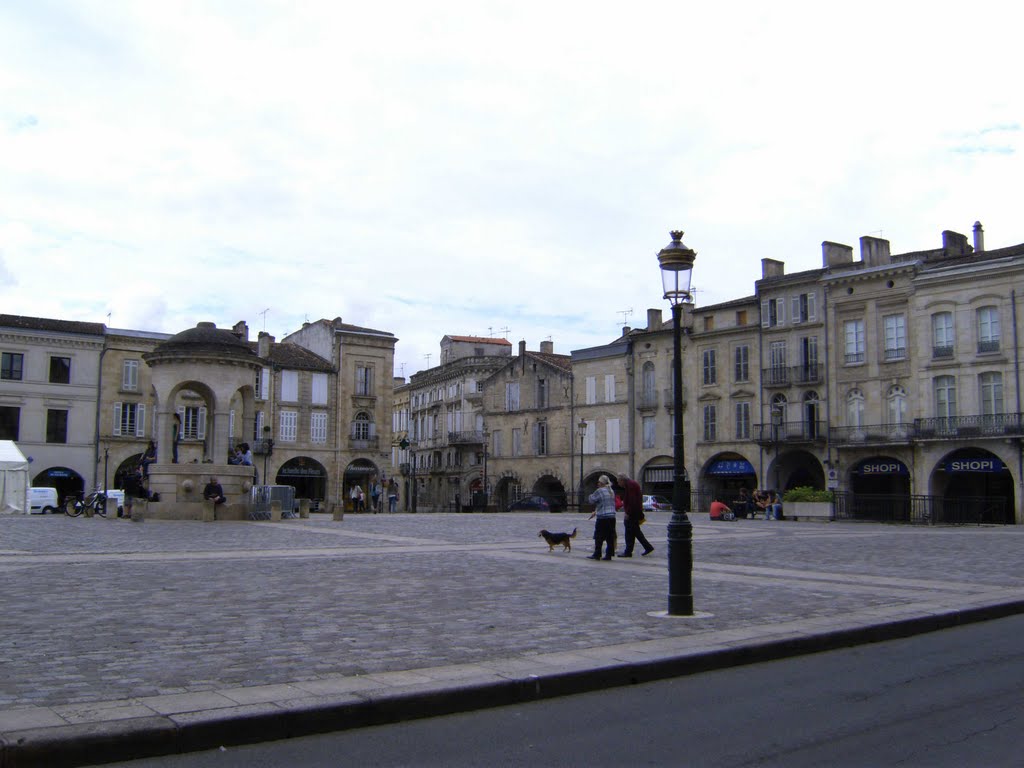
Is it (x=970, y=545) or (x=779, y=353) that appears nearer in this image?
(x=970, y=545)

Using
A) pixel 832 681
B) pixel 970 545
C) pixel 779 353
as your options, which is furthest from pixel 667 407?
pixel 832 681

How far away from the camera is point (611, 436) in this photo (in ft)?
200

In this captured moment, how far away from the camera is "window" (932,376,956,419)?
44.7 meters

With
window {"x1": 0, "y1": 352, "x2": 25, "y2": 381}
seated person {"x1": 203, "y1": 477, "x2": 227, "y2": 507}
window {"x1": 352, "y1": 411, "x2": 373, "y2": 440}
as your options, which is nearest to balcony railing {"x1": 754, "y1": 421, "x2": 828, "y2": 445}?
window {"x1": 352, "y1": 411, "x2": 373, "y2": 440}

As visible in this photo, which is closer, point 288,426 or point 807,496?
point 807,496

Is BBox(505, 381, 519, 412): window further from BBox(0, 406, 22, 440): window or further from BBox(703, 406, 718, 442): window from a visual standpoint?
BBox(0, 406, 22, 440): window

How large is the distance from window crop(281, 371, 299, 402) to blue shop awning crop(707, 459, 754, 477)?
26.5 metres

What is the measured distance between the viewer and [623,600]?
11.5 metres

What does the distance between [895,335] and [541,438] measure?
25.8 meters

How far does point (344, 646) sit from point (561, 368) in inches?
2268

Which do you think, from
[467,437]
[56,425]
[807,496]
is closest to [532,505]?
[807,496]

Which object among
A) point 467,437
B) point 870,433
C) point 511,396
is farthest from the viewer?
point 467,437

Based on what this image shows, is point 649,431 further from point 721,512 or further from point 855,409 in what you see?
point 721,512

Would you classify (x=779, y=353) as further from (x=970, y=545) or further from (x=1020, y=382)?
(x=970, y=545)
